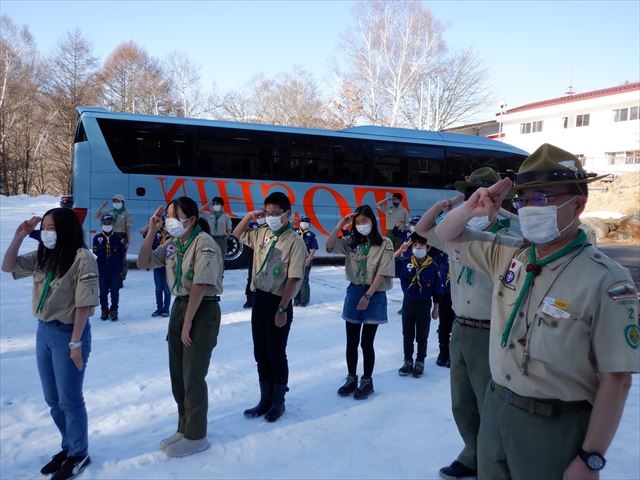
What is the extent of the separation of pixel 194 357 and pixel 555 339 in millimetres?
2549

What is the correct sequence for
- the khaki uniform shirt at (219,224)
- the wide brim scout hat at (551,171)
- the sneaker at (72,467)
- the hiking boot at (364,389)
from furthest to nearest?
the khaki uniform shirt at (219,224) → the hiking boot at (364,389) → the sneaker at (72,467) → the wide brim scout hat at (551,171)

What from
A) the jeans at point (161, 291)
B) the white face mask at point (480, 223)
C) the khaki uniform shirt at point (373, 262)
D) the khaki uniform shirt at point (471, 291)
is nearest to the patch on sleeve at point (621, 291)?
the white face mask at point (480, 223)

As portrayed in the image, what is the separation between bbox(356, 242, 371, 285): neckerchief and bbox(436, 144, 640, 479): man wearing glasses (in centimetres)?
261

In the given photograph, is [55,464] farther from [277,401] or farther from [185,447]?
[277,401]

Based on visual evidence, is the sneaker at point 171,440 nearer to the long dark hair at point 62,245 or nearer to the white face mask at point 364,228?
the long dark hair at point 62,245

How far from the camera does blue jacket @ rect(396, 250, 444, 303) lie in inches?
208

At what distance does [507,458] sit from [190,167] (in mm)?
10276

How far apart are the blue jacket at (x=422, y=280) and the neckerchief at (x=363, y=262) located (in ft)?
2.90

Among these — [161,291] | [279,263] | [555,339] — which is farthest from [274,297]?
[161,291]

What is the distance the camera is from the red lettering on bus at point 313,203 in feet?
39.7

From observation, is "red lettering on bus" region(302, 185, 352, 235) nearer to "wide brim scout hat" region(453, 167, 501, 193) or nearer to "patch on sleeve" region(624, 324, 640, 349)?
"wide brim scout hat" region(453, 167, 501, 193)

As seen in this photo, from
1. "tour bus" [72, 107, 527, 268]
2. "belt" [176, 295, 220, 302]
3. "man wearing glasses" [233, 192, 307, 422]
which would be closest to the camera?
"belt" [176, 295, 220, 302]

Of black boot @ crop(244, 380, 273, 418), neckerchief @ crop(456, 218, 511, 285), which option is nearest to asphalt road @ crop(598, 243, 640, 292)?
neckerchief @ crop(456, 218, 511, 285)

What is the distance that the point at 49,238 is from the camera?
3248 mm
